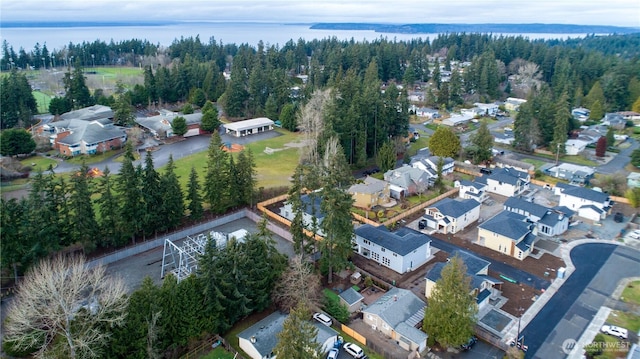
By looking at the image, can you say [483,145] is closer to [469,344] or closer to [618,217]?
[618,217]

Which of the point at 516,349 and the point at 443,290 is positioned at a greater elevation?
the point at 443,290

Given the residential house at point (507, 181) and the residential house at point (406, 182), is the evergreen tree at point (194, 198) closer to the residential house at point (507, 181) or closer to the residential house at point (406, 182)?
the residential house at point (406, 182)

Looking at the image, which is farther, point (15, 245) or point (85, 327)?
point (15, 245)

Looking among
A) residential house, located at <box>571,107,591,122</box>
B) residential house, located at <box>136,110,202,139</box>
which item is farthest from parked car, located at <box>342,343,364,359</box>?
residential house, located at <box>571,107,591,122</box>

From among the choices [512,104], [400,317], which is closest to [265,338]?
[400,317]

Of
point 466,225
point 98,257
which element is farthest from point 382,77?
point 98,257

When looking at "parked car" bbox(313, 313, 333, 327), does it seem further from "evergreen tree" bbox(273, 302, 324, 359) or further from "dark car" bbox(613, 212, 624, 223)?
"dark car" bbox(613, 212, 624, 223)

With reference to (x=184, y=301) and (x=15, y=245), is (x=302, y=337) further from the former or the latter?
(x=15, y=245)
